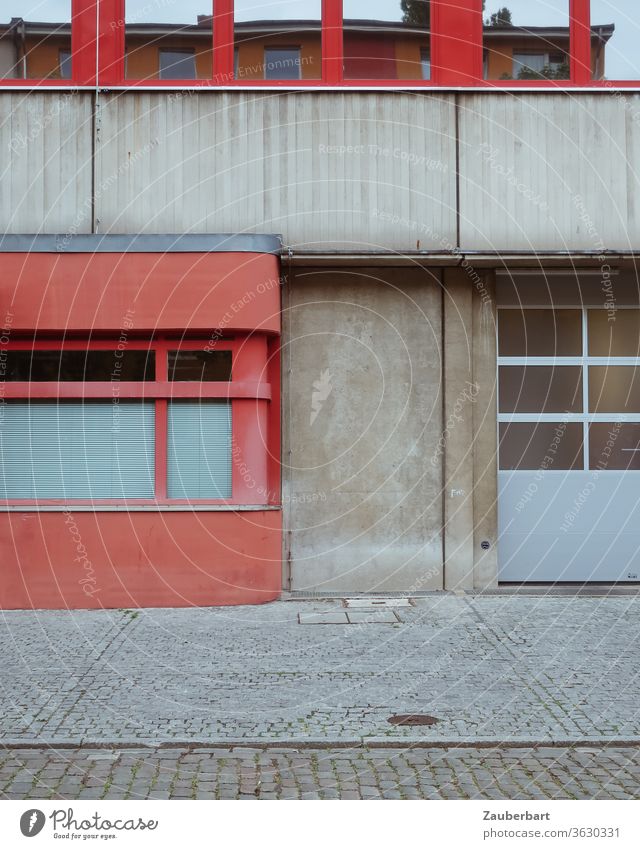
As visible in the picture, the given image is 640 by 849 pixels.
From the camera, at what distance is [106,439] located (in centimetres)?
1130

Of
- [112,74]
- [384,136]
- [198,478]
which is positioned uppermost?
[112,74]

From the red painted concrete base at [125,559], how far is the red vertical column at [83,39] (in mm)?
4978

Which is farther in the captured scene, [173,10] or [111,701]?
[173,10]

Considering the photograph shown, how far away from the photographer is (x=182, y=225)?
11.7 m

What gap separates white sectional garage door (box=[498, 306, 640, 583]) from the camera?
12125mm

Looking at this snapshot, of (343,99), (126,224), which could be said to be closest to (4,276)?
(126,224)

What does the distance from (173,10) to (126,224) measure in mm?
2555

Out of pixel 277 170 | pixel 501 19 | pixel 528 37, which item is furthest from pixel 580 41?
pixel 277 170

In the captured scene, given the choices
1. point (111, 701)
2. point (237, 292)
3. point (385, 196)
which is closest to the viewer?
point (111, 701)

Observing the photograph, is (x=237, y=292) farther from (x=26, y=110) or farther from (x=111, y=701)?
(x=111, y=701)

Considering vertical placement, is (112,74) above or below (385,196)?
above

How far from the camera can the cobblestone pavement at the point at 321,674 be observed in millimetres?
6875

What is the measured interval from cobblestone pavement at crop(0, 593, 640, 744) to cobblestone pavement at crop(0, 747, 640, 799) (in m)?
0.22

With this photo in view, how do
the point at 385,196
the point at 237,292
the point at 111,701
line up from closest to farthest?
the point at 111,701, the point at 237,292, the point at 385,196
